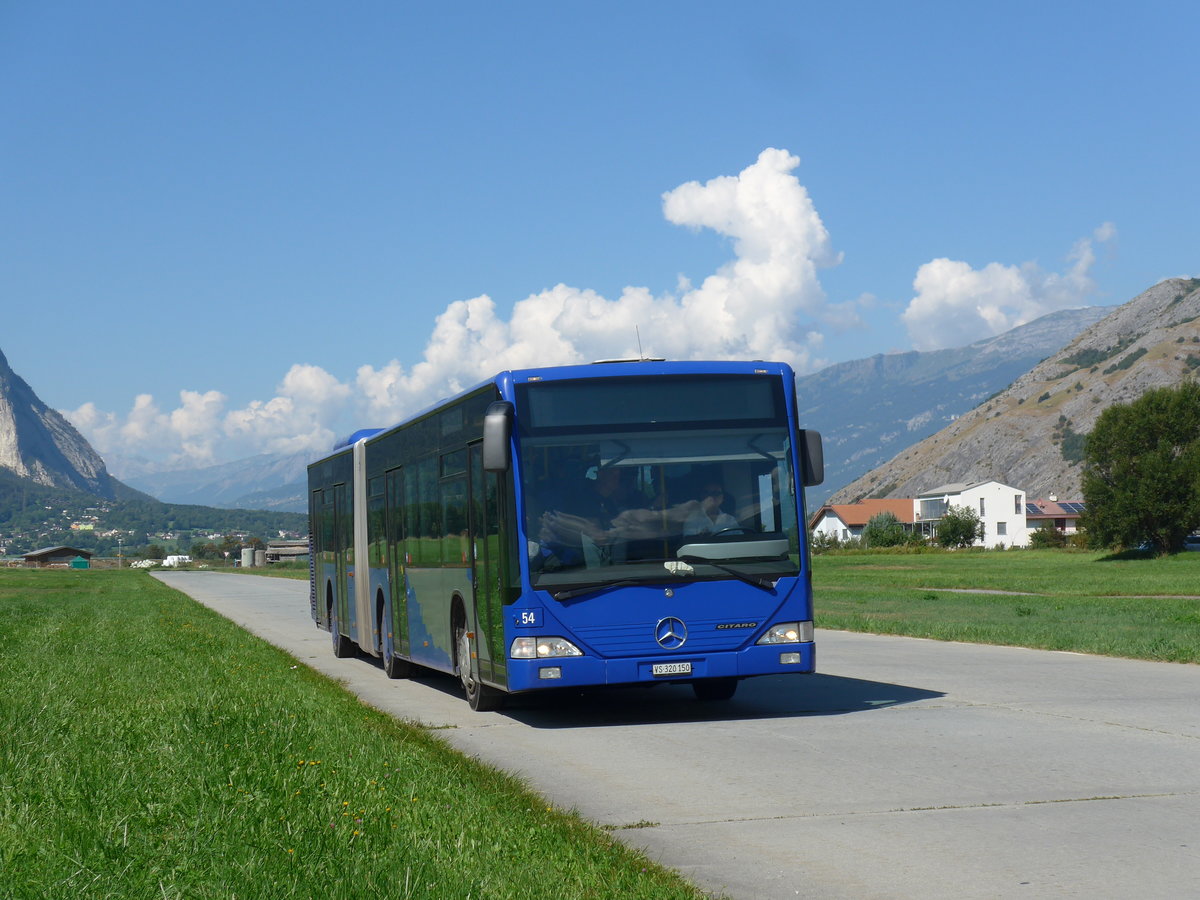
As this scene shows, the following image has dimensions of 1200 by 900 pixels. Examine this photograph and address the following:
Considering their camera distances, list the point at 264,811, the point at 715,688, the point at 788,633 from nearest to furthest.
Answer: the point at 264,811, the point at 788,633, the point at 715,688

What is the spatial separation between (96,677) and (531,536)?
6326 millimetres

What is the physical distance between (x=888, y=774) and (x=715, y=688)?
5.32 metres

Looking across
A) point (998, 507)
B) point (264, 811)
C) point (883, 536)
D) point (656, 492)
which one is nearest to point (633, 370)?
point (656, 492)

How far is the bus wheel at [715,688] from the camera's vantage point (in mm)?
14406

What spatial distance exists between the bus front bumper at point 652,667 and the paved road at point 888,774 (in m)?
0.43

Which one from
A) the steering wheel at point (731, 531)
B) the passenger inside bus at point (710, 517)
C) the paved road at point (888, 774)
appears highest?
the passenger inside bus at point (710, 517)

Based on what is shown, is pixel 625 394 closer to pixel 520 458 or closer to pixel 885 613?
pixel 520 458

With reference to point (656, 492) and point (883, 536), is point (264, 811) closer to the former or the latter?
point (656, 492)

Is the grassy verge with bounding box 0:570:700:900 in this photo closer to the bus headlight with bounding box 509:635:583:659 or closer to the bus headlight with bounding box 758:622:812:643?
the bus headlight with bounding box 509:635:583:659

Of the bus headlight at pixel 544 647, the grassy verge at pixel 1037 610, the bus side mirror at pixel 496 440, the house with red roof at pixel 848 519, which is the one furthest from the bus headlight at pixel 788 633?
the house with red roof at pixel 848 519

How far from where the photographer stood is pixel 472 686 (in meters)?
14.0

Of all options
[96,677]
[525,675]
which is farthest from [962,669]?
[96,677]

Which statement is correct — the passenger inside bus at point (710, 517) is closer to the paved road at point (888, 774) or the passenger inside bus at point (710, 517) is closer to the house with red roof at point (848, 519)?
the paved road at point (888, 774)

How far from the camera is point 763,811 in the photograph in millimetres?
8078
